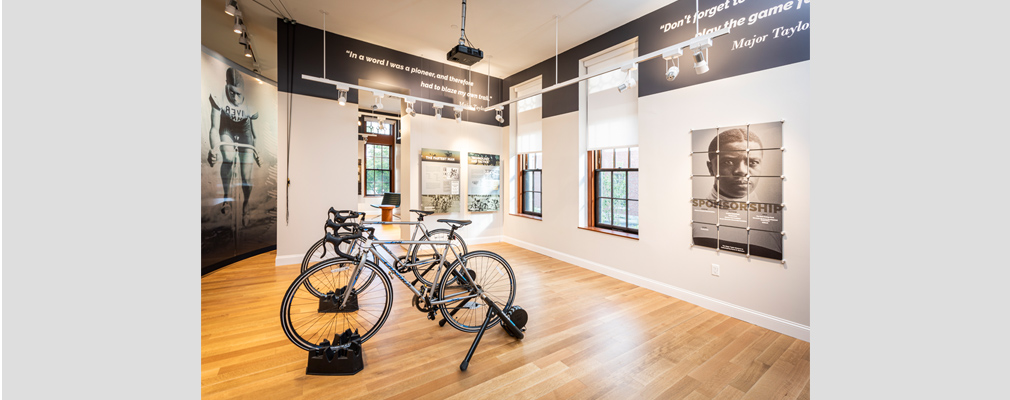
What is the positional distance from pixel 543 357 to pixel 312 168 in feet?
13.8

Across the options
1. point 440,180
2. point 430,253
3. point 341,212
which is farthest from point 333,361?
point 440,180

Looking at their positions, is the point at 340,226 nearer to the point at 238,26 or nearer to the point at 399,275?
the point at 399,275

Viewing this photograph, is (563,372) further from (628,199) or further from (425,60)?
(425,60)

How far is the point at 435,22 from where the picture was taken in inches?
173

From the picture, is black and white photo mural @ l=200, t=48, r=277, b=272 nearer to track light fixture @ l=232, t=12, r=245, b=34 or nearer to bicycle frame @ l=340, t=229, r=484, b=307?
track light fixture @ l=232, t=12, r=245, b=34

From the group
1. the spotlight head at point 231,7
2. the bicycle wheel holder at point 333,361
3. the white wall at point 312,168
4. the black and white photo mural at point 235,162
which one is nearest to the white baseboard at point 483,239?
the white wall at point 312,168

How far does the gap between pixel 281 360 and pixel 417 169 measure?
395 cm

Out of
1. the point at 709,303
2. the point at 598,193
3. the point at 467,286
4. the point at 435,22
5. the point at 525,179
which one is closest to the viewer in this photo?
the point at 467,286

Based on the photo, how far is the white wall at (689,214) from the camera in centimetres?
276

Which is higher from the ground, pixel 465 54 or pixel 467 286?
pixel 465 54

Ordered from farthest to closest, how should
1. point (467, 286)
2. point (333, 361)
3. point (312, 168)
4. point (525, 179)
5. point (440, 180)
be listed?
point (525, 179) → point (440, 180) → point (312, 168) → point (467, 286) → point (333, 361)

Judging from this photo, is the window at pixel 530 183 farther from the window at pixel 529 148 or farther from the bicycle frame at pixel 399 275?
the bicycle frame at pixel 399 275

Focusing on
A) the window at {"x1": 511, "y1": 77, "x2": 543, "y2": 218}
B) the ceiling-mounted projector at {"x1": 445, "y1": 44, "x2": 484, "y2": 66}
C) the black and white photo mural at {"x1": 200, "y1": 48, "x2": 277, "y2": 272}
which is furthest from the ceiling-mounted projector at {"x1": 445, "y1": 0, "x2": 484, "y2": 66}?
the black and white photo mural at {"x1": 200, "y1": 48, "x2": 277, "y2": 272}

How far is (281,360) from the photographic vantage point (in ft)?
7.45
